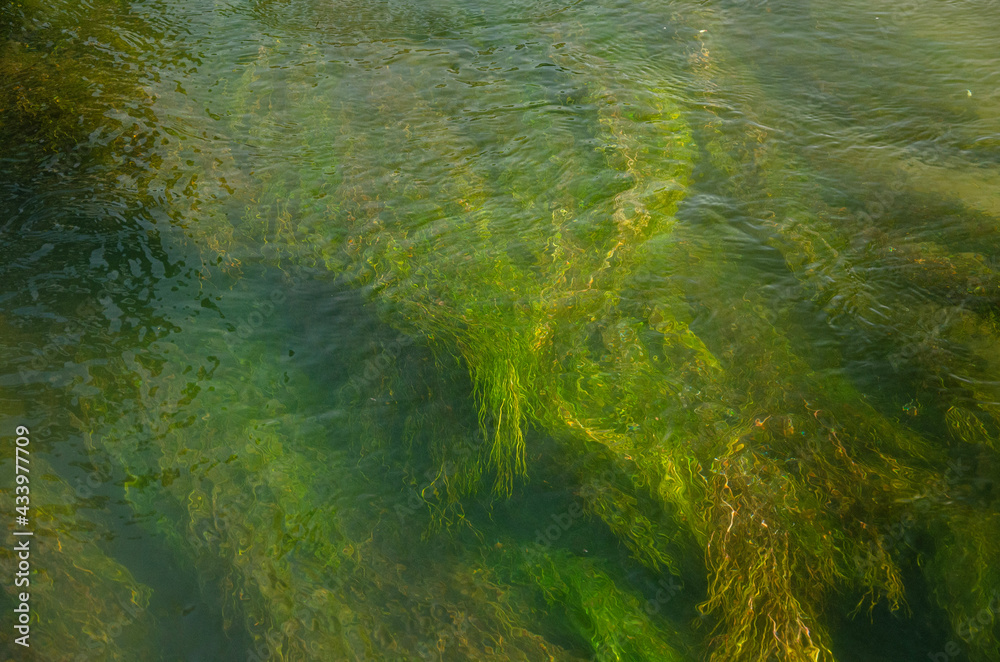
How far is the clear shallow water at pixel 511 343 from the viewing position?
2301mm

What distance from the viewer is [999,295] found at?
9.86ft

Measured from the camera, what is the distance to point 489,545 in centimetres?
248

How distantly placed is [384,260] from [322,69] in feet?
6.91

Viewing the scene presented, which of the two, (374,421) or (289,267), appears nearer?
(374,421)

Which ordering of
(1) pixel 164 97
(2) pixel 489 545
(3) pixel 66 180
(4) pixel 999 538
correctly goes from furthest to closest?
1. (1) pixel 164 97
2. (3) pixel 66 180
3. (2) pixel 489 545
4. (4) pixel 999 538

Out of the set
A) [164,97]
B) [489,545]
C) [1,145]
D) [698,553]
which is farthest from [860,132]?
[1,145]

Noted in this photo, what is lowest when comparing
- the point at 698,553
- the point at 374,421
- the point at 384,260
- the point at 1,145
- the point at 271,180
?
the point at 698,553

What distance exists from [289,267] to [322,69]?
2044mm

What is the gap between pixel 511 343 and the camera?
3041 millimetres

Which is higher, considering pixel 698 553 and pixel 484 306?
pixel 484 306

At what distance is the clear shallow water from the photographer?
230cm

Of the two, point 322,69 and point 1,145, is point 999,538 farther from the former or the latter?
point 1,145

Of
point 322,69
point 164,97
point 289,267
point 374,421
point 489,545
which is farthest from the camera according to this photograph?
point 322,69

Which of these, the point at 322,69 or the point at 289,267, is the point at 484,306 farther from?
the point at 322,69
